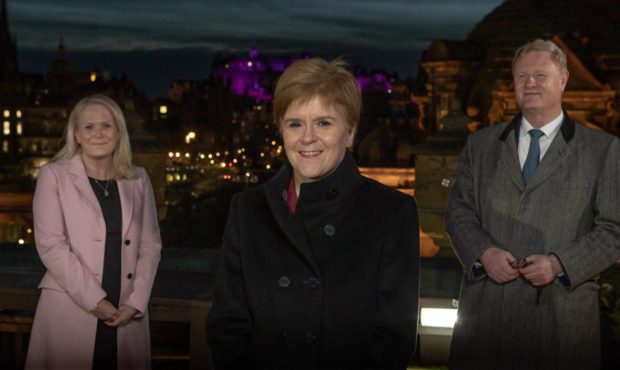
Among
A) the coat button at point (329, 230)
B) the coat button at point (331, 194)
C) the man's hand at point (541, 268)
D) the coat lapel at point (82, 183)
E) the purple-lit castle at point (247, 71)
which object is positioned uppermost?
the purple-lit castle at point (247, 71)

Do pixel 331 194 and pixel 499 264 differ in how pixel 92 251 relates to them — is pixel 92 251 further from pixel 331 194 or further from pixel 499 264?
pixel 499 264

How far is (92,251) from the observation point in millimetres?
5359

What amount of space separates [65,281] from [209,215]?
748 inches

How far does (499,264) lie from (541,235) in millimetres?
292

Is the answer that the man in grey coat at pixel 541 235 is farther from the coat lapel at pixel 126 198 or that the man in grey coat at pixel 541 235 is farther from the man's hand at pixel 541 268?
the coat lapel at pixel 126 198

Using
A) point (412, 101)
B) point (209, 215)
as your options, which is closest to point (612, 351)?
point (209, 215)

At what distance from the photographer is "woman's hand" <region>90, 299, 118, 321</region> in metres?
5.32

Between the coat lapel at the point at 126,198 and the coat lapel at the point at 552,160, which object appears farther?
the coat lapel at the point at 126,198

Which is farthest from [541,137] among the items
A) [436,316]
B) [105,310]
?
[105,310]

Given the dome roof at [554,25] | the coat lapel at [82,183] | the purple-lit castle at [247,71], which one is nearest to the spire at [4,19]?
the purple-lit castle at [247,71]

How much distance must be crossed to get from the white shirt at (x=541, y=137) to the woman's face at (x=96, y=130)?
7.23 feet

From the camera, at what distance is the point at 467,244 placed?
5.01 m

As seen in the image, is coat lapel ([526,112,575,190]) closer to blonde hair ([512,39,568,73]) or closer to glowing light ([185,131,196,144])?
blonde hair ([512,39,568,73])

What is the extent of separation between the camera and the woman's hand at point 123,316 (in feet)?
17.6
